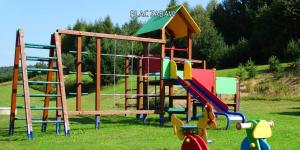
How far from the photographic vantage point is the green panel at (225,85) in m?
15.6

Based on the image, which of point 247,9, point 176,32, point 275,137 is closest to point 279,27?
point 247,9

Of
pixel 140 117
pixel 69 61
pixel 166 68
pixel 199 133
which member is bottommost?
pixel 140 117

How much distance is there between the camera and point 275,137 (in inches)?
360

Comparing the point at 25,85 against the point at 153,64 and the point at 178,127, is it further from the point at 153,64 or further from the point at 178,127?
the point at 153,64

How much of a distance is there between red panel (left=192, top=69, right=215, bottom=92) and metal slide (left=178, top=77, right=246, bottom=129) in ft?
1.14

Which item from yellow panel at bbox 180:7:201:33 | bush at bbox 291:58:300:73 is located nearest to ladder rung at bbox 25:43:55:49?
yellow panel at bbox 180:7:201:33

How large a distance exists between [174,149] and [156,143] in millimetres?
899

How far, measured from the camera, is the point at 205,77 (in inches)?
572

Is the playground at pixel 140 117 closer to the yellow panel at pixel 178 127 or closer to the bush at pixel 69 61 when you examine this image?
the yellow panel at pixel 178 127

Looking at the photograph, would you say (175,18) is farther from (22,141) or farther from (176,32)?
(22,141)

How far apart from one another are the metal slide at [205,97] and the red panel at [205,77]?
13.7 inches

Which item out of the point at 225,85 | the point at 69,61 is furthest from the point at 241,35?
the point at 225,85

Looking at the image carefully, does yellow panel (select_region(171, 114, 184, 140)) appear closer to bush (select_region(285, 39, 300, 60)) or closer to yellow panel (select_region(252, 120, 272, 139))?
yellow panel (select_region(252, 120, 272, 139))

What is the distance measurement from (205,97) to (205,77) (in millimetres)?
1473
